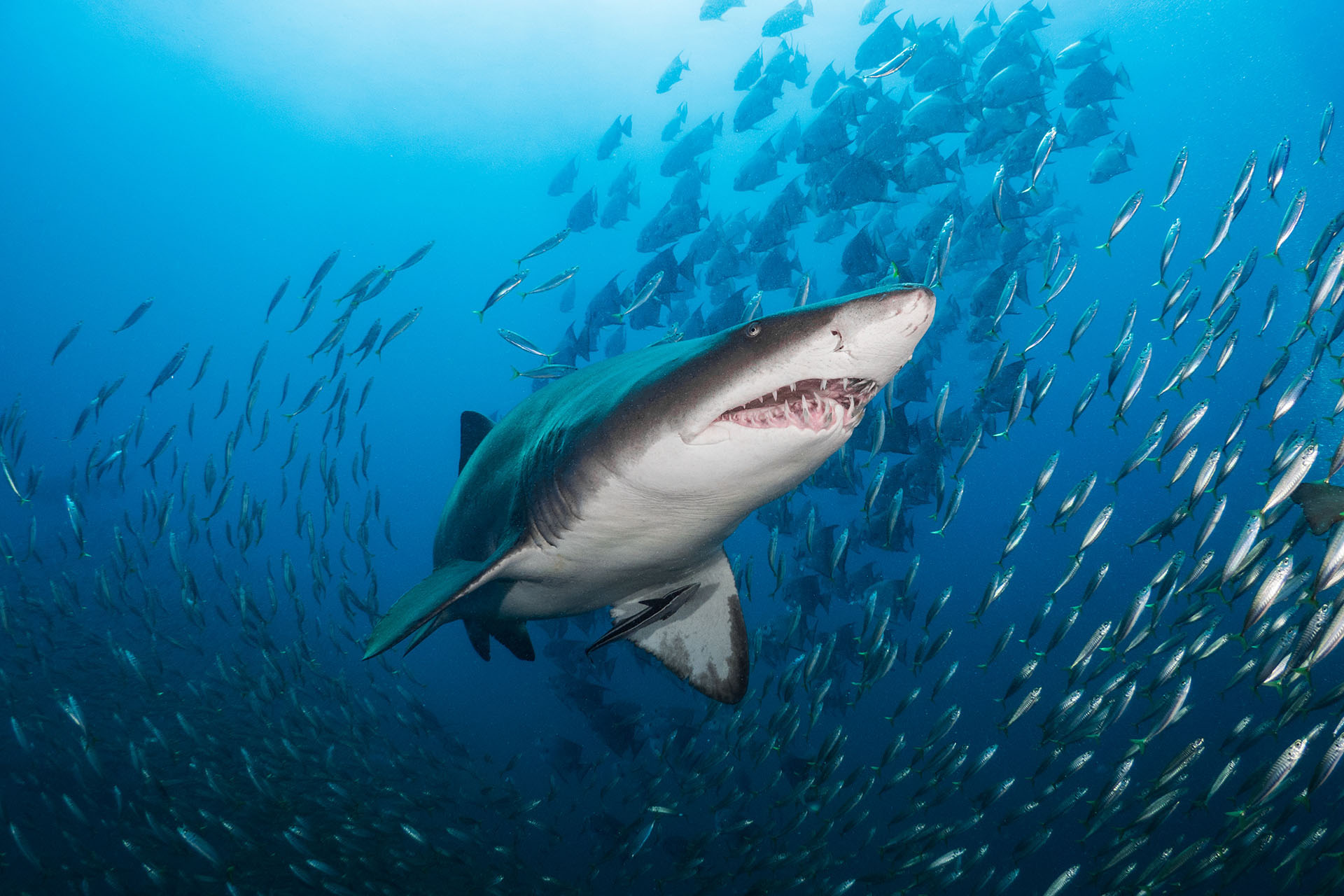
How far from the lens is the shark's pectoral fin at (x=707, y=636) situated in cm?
351

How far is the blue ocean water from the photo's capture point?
6086 millimetres

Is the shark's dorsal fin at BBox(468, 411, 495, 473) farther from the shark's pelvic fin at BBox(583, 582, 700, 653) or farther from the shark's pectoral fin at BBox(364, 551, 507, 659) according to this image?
the shark's pelvic fin at BBox(583, 582, 700, 653)

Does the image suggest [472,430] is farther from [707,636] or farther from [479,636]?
[707,636]

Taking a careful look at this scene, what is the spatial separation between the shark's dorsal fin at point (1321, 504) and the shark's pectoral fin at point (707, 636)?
235cm

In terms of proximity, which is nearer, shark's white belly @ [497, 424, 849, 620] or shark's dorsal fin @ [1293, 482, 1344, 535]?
shark's white belly @ [497, 424, 849, 620]

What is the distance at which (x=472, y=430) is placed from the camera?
450 centimetres

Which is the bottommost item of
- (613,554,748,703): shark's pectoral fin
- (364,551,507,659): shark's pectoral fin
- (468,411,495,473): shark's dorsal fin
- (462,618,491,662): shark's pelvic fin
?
(613,554,748,703): shark's pectoral fin

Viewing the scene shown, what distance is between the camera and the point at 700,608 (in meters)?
3.52

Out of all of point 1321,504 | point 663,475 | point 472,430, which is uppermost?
point 472,430

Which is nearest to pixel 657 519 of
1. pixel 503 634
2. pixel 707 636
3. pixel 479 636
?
pixel 707 636

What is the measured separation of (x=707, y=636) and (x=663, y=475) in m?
1.87

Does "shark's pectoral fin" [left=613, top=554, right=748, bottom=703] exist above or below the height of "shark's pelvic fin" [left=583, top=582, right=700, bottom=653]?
below

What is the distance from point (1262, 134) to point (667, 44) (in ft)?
159

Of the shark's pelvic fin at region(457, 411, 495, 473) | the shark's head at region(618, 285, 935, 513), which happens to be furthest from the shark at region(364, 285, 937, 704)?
the shark's pelvic fin at region(457, 411, 495, 473)
